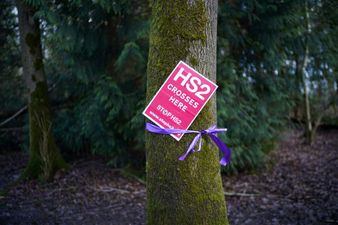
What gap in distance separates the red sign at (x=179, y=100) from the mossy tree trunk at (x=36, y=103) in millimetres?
3716

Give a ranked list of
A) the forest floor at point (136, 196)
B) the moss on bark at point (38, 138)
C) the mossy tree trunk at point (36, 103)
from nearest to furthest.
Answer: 1. the forest floor at point (136, 196)
2. the mossy tree trunk at point (36, 103)
3. the moss on bark at point (38, 138)

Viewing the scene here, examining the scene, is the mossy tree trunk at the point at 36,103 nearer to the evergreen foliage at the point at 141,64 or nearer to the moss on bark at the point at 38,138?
the moss on bark at the point at 38,138

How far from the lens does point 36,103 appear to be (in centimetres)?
586

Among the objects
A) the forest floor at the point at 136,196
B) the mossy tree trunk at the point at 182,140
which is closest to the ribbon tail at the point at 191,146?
the mossy tree trunk at the point at 182,140

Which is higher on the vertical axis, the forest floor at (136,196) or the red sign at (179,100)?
the red sign at (179,100)

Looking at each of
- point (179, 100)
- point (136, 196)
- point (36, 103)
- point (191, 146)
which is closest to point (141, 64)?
point (36, 103)

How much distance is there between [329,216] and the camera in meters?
4.05

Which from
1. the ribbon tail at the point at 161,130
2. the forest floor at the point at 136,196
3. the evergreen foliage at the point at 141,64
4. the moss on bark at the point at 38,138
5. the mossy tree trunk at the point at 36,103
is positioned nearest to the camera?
the ribbon tail at the point at 161,130

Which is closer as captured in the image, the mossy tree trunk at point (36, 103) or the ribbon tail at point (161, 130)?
the ribbon tail at point (161, 130)

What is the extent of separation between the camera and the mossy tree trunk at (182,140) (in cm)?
262

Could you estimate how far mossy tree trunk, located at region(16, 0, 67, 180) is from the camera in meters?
5.66

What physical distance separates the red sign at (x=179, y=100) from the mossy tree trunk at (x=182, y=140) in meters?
0.09

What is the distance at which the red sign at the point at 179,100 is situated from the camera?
2.57 metres

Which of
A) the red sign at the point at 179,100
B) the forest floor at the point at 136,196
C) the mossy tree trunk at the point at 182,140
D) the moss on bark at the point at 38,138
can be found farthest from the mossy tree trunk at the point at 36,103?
the red sign at the point at 179,100
